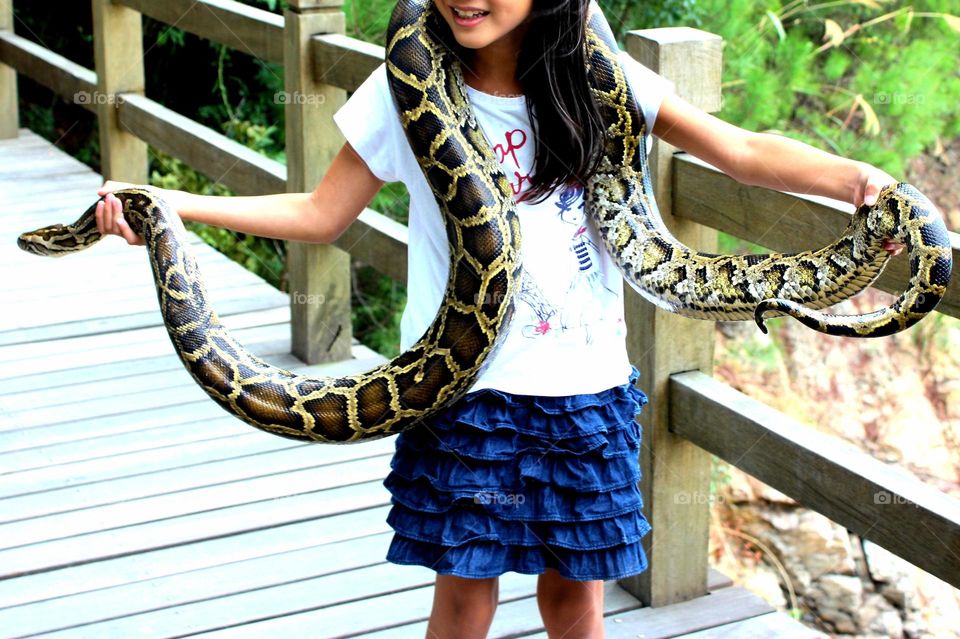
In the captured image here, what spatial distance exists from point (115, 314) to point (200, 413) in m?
1.18

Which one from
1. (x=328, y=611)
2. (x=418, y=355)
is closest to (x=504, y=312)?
(x=418, y=355)

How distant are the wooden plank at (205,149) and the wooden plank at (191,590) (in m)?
1.71

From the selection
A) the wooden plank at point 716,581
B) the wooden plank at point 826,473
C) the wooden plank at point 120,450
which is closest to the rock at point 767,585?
the wooden plank at point 716,581

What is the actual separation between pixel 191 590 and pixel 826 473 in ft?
5.57

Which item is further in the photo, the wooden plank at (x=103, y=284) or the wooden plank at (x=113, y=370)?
the wooden plank at (x=103, y=284)

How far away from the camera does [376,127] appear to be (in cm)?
247

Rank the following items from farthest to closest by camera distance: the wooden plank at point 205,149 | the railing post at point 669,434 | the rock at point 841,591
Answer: the rock at point 841,591, the wooden plank at point 205,149, the railing post at point 669,434

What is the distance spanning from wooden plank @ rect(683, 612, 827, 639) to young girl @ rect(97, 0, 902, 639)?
78cm

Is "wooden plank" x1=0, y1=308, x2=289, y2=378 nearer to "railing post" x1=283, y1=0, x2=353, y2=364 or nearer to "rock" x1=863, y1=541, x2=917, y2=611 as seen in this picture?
→ "railing post" x1=283, y1=0, x2=353, y2=364

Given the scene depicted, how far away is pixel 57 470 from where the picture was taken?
3971 millimetres

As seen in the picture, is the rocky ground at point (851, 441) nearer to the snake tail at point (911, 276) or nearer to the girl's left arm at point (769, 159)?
the girl's left arm at point (769, 159)

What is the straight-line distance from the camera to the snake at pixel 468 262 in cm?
235

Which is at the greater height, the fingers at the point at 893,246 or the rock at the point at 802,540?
the fingers at the point at 893,246

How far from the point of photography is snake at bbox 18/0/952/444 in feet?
7.72
